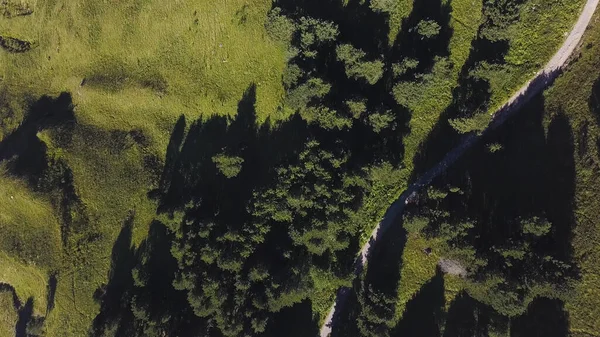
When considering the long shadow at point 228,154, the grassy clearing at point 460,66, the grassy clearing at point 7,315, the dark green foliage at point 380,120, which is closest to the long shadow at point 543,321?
the grassy clearing at point 460,66

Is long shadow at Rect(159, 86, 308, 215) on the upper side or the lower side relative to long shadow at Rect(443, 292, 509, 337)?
upper

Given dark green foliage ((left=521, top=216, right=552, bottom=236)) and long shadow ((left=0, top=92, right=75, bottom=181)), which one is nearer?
dark green foliage ((left=521, top=216, right=552, bottom=236))

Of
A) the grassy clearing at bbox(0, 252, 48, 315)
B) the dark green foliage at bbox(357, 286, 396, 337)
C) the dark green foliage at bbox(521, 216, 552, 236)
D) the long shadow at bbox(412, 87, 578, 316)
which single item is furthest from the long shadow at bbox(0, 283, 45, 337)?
the dark green foliage at bbox(521, 216, 552, 236)

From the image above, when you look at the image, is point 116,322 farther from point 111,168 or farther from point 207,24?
point 207,24

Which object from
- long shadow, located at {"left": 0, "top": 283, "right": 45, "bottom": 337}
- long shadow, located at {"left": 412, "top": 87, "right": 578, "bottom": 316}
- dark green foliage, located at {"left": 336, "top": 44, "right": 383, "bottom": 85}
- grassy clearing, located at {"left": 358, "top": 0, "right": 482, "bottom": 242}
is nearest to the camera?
long shadow, located at {"left": 412, "top": 87, "right": 578, "bottom": 316}

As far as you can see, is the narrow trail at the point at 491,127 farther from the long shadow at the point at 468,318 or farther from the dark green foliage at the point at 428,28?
the dark green foliage at the point at 428,28

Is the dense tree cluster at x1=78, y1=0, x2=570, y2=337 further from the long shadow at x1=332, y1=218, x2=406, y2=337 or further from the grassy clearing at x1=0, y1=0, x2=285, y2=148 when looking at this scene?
the grassy clearing at x1=0, y1=0, x2=285, y2=148

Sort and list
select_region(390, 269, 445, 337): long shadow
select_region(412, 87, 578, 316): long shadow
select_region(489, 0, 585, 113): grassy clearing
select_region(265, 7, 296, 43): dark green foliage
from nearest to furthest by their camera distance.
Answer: select_region(412, 87, 578, 316): long shadow → select_region(489, 0, 585, 113): grassy clearing → select_region(390, 269, 445, 337): long shadow → select_region(265, 7, 296, 43): dark green foliage
